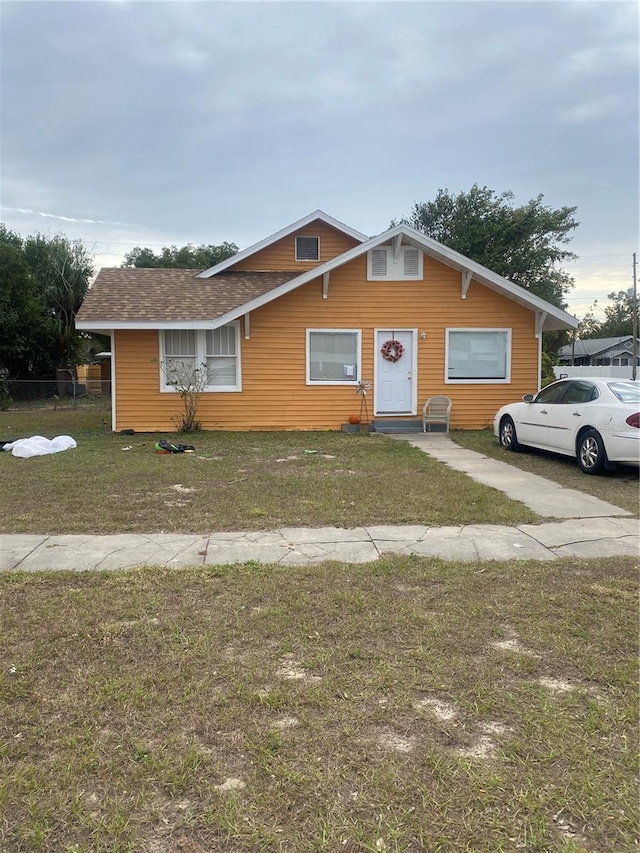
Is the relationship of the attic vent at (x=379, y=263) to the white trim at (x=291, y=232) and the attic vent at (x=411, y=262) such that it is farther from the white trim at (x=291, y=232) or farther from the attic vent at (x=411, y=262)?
the white trim at (x=291, y=232)

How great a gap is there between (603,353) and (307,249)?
50411 mm

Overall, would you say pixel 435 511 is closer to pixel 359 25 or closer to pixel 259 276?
pixel 359 25

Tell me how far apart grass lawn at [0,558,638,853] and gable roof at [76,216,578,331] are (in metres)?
9.60

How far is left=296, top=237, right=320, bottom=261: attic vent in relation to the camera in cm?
1608

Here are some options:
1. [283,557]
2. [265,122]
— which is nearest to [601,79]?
[265,122]

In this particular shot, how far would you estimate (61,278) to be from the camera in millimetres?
32031

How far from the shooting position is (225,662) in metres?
2.88

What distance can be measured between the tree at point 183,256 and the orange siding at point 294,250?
1042 inches

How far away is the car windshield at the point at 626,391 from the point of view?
25.6 feet

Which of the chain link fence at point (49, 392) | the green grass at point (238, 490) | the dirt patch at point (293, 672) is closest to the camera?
the dirt patch at point (293, 672)

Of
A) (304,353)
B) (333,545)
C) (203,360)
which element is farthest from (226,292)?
(333,545)

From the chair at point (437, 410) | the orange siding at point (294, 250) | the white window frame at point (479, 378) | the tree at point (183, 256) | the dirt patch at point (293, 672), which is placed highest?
the tree at point (183, 256)

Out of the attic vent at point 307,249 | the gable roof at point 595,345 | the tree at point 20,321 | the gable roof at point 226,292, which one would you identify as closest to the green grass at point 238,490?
the gable roof at point 226,292

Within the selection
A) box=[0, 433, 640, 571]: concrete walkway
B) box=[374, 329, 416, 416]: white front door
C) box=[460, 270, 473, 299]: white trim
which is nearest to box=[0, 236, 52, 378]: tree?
box=[374, 329, 416, 416]: white front door
